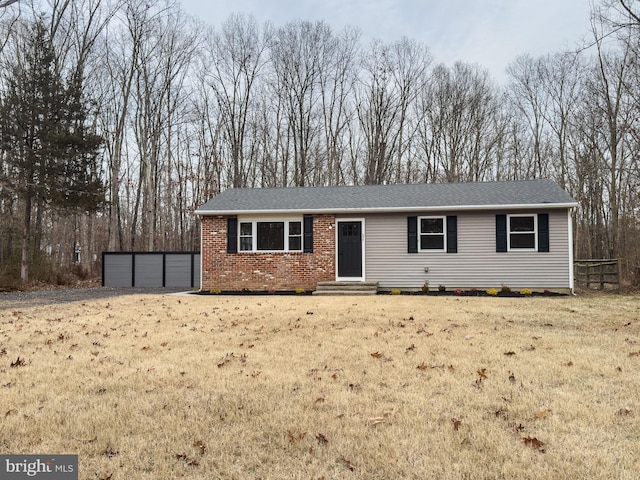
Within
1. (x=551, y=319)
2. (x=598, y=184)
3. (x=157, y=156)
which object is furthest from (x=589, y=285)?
(x=157, y=156)

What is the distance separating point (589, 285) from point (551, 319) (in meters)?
10.1

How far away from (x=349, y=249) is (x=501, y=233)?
15.6 ft

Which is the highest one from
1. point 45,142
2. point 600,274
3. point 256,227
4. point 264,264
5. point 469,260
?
point 45,142

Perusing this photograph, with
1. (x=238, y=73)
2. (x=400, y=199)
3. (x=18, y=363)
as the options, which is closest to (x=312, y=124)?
(x=238, y=73)

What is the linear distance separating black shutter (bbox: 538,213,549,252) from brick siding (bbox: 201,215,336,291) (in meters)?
6.35

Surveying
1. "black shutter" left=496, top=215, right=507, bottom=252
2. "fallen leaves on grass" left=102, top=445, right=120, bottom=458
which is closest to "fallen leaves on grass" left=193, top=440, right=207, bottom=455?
"fallen leaves on grass" left=102, top=445, right=120, bottom=458

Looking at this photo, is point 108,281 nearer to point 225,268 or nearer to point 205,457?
point 225,268

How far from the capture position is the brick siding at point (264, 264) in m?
14.6

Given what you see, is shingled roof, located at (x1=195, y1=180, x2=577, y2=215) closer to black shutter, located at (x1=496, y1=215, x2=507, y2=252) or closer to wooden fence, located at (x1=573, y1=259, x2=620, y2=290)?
black shutter, located at (x1=496, y1=215, x2=507, y2=252)

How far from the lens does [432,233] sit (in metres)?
14.1

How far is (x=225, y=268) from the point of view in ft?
49.3

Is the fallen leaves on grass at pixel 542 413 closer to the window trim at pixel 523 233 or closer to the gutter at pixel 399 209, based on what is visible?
the gutter at pixel 399 209

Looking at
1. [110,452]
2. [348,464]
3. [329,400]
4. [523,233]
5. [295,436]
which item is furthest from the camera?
[523,233]

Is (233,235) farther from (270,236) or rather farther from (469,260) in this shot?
(469,260)
